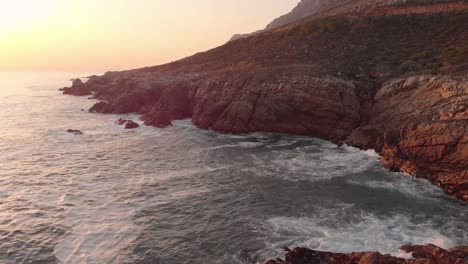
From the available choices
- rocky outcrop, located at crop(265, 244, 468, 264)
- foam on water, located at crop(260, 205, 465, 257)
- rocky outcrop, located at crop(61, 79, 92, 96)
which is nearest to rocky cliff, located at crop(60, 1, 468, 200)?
foam on water, located at crop(260, 205, 465, 257)

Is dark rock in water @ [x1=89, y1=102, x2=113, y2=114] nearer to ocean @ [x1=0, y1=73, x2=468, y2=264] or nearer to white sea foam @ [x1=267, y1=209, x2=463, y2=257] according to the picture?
ocean @ [x1=0, y1=73, x2=468, y2=264]

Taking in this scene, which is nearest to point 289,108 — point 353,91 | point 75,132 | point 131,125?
point 353,91

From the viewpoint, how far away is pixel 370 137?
135ft

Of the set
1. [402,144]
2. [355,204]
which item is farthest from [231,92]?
[355,204]

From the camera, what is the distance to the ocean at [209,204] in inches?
853

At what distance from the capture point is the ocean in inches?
853

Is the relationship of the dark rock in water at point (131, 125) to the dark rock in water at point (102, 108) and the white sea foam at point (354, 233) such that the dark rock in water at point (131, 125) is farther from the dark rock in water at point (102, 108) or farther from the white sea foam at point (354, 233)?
the white sea foam at point (354, 233)

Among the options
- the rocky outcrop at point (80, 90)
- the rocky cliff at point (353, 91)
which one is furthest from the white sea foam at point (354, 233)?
the rocky outcrop at point (80, 90)

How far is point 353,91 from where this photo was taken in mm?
48281

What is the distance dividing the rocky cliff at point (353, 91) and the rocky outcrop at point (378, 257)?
1193 cm

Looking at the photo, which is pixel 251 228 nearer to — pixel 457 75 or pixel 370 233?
pixel 370 233

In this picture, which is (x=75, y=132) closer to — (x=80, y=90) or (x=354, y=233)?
(x=354, y=233)

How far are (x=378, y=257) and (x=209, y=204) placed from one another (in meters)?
13.5

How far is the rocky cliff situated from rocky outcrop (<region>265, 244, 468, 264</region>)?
11929 mm
